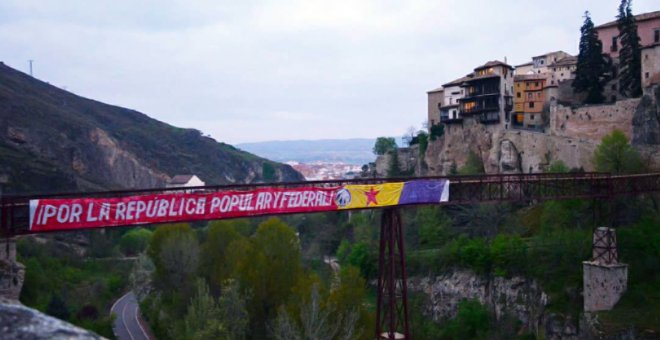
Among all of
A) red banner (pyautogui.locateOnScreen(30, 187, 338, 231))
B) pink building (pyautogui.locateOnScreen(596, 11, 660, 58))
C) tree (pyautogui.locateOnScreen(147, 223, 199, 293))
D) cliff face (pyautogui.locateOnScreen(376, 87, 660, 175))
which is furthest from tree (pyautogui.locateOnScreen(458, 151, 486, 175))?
red banner (pyautogui.locateOnScreen(30, 187, 338, 231))

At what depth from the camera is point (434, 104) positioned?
73.3 m

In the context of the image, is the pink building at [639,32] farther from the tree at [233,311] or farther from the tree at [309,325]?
the tree at [233,311]

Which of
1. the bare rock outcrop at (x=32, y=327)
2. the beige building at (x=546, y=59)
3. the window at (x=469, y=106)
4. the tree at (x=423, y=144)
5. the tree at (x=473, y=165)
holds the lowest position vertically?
the tree at (x=473, y=165)

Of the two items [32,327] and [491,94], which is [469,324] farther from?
[32,327]

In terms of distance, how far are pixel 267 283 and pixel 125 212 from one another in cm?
1345

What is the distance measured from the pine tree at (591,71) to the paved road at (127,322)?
41766 millimetres

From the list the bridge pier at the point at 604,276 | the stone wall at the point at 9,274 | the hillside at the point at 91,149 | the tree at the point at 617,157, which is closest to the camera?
the stone wall at the point at 9,274

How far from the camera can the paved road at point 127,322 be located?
36.6 meters

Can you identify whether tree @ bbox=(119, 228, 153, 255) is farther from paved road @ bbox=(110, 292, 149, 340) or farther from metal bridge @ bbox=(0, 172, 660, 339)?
metal bridge @ bbox=(0, 172, 660, 339)

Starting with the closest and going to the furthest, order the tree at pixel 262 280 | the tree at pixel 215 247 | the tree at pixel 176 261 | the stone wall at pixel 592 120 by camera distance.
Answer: the tree at pixel 262 280 → the tree at pixel 215 247 → the tree at pixel 176 261 → the stone wall at pixel 592 120

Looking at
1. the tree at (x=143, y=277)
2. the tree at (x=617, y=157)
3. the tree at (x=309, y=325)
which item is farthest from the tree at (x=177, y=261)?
the tree at (x=617, y=157)

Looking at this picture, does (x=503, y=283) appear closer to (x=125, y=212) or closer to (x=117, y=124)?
(x=125, y=212)

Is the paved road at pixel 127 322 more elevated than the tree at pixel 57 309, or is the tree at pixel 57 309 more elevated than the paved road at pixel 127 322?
the tree at pixel 57 309

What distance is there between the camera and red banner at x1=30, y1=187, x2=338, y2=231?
653 inches
